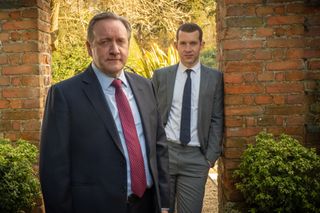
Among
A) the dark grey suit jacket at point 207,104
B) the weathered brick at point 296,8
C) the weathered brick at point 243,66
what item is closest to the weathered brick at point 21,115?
the dark grey suit jacket at point 207,104

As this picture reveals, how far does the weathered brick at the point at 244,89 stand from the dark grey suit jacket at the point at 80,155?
184 centimetres

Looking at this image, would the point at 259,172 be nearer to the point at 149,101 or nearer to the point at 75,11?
the point at 149,101

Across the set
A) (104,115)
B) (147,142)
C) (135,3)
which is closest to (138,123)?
(147,142)

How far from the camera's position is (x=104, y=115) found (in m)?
2.37

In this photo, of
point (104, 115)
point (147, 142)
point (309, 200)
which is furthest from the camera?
point (309, 200)

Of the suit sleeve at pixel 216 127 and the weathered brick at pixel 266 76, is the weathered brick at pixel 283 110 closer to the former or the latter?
the weathered brick at pixel 266 76

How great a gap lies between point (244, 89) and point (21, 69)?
7.53ft

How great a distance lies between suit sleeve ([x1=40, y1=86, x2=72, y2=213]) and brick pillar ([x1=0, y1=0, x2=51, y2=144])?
1933 mm

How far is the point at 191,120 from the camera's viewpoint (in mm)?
3723

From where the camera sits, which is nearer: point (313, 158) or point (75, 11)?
point (313, 158)

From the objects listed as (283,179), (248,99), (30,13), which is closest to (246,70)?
(248,99)

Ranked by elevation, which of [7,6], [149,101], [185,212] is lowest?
[185,212]

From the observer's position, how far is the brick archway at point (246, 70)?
12.8 ft

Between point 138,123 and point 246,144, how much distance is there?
5.75 ft
